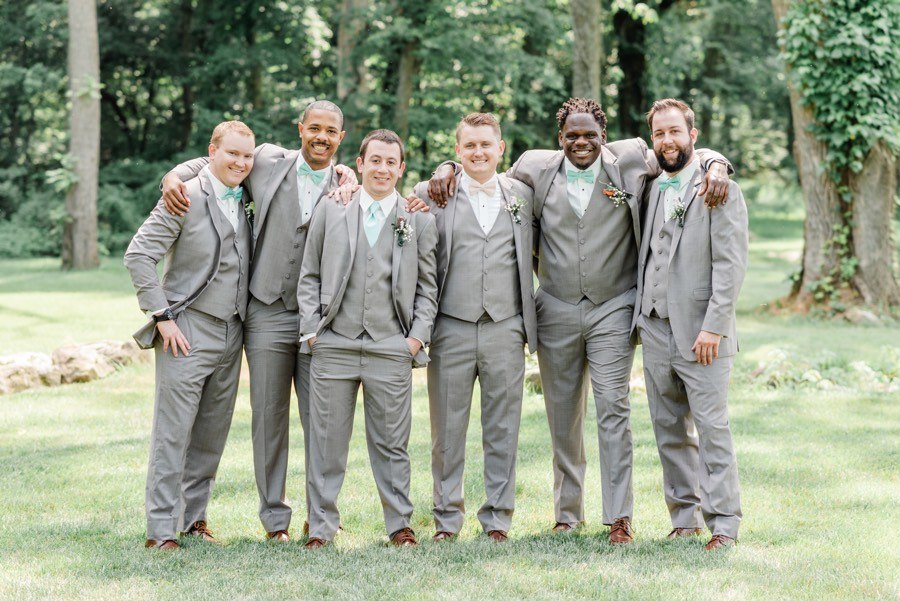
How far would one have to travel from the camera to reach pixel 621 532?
4828 millimetres

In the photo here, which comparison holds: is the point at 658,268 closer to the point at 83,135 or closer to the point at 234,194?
the point at 234,194

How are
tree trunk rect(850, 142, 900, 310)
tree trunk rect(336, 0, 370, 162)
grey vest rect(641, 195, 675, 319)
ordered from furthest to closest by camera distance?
1. tree trunk rect(336, 0, 370, 162)
2. tree trunk rect(850, 142, 900, 310)
3. grey vest rect(641, 195, 675, 319)

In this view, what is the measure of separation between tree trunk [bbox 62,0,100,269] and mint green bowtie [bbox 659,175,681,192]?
14.6 metres

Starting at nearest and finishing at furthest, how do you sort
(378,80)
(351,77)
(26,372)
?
(26,372) → (351,77) → (378,80)

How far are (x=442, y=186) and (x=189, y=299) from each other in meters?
1.38

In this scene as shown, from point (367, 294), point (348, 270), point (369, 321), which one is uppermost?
point (348, 270)

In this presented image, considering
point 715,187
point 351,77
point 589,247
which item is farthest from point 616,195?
point 351,77

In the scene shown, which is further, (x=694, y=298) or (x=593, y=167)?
(x=593, y=167)

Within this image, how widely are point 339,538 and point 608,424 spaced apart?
1.51 m

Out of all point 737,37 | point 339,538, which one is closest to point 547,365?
point 339,538

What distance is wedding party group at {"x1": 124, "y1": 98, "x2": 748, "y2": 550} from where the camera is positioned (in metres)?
4.71

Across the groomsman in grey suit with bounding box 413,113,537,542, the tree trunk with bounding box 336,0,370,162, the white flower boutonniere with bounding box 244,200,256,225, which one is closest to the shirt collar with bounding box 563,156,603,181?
the groomsman in grey suit with bounding box 413,113,537,542

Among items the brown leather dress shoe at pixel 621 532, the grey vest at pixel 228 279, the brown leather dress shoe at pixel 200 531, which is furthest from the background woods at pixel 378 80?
the brown leather dress shoe at pixel 200 531

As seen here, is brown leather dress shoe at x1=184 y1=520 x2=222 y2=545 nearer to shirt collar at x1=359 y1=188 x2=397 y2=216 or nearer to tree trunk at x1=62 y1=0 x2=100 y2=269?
shirt collar at x1=359 y1=188 x2=397 y2=216
